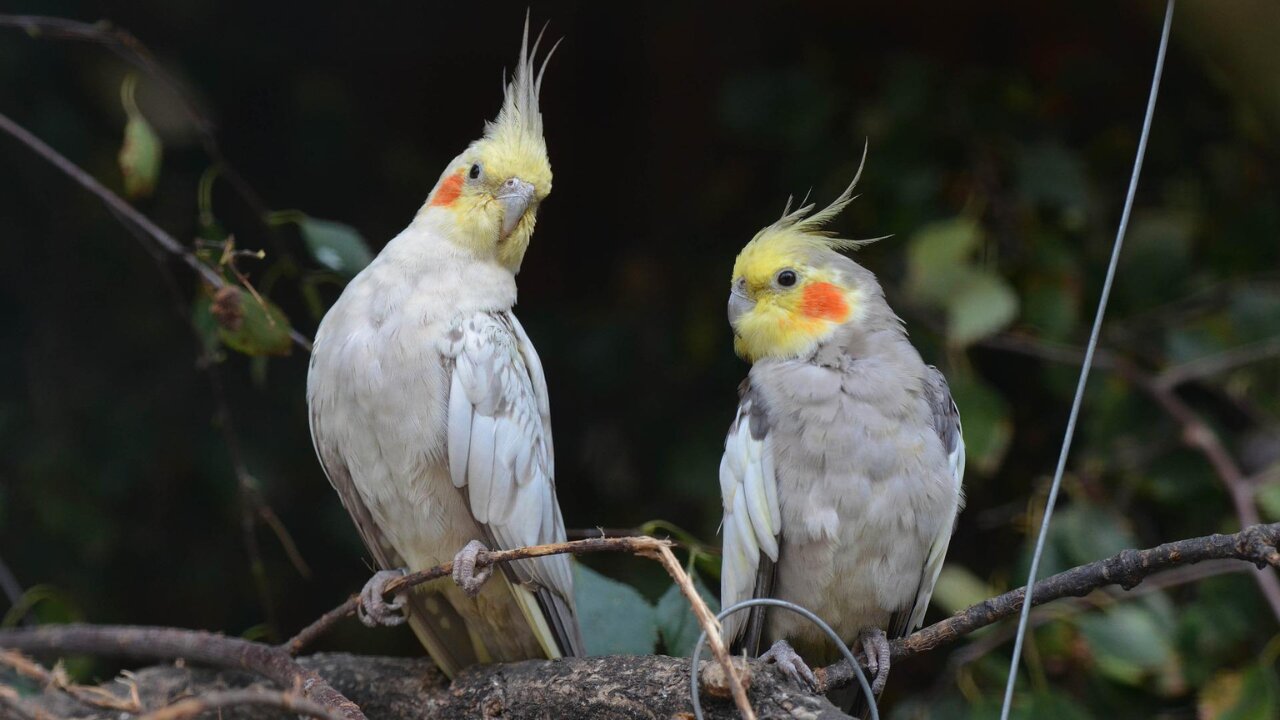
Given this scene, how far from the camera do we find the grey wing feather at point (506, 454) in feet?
6.44

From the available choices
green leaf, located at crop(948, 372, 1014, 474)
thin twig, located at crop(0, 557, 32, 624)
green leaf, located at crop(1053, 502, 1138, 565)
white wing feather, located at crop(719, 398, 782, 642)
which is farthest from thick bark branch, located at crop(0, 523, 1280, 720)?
green leaf, located at crop(1053, 502, 1138, 565)

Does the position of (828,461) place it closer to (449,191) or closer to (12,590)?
(449,191)

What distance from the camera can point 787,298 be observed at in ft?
6.42

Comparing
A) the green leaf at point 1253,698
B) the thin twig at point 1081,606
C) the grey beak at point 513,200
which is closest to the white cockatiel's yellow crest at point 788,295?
the grey beak at point 513,200

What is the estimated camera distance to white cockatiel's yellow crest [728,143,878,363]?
196 cm

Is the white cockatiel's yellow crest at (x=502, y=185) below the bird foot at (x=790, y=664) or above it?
above

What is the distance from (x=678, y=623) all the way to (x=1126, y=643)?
1150 mm

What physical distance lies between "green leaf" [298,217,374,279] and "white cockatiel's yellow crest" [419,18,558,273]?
237 mm

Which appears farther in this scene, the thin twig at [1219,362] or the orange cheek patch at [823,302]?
the thin twig at [1219,362]

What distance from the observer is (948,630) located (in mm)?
1606

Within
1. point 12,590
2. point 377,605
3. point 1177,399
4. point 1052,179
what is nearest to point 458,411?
point 377,605

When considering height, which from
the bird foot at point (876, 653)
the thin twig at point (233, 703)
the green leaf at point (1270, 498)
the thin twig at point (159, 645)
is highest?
the green leaf at point (1270, 498)

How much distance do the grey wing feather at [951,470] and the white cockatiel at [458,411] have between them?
2.08ft

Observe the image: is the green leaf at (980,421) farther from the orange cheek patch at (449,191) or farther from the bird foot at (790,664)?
the orange cheek patch at (449,191)
